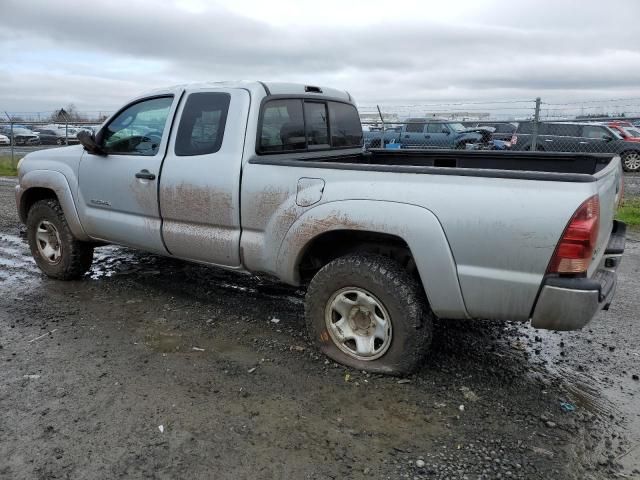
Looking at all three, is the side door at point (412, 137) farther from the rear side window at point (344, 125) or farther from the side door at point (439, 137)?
the rear side window at point (344, 125)

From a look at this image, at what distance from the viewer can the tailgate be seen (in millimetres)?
2960

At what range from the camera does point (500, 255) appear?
294 cm

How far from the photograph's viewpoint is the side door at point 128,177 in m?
4.51

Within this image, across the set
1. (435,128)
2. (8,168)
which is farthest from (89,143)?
(435,128)

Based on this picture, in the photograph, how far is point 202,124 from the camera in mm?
4262

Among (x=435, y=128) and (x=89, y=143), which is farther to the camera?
(x=435, y=128)

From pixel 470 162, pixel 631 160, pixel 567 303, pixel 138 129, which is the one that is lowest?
pixel 567 303

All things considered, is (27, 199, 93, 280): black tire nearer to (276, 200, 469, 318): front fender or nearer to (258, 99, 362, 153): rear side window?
(258, 99, 362, 153): rear side window

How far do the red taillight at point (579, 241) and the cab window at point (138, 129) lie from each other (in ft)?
10.4

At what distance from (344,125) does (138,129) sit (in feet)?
6.06

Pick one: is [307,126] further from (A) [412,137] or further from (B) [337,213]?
(A) [412,137]

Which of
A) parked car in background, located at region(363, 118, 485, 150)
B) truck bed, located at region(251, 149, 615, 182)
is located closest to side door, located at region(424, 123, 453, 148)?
parked car in background, located at region(363, 118, 485, 150)

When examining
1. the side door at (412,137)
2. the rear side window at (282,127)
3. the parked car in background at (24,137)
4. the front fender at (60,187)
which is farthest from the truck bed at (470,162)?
the parked car in background at (24,137)

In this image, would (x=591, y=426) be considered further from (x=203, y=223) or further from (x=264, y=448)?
(x=203, y=223)
